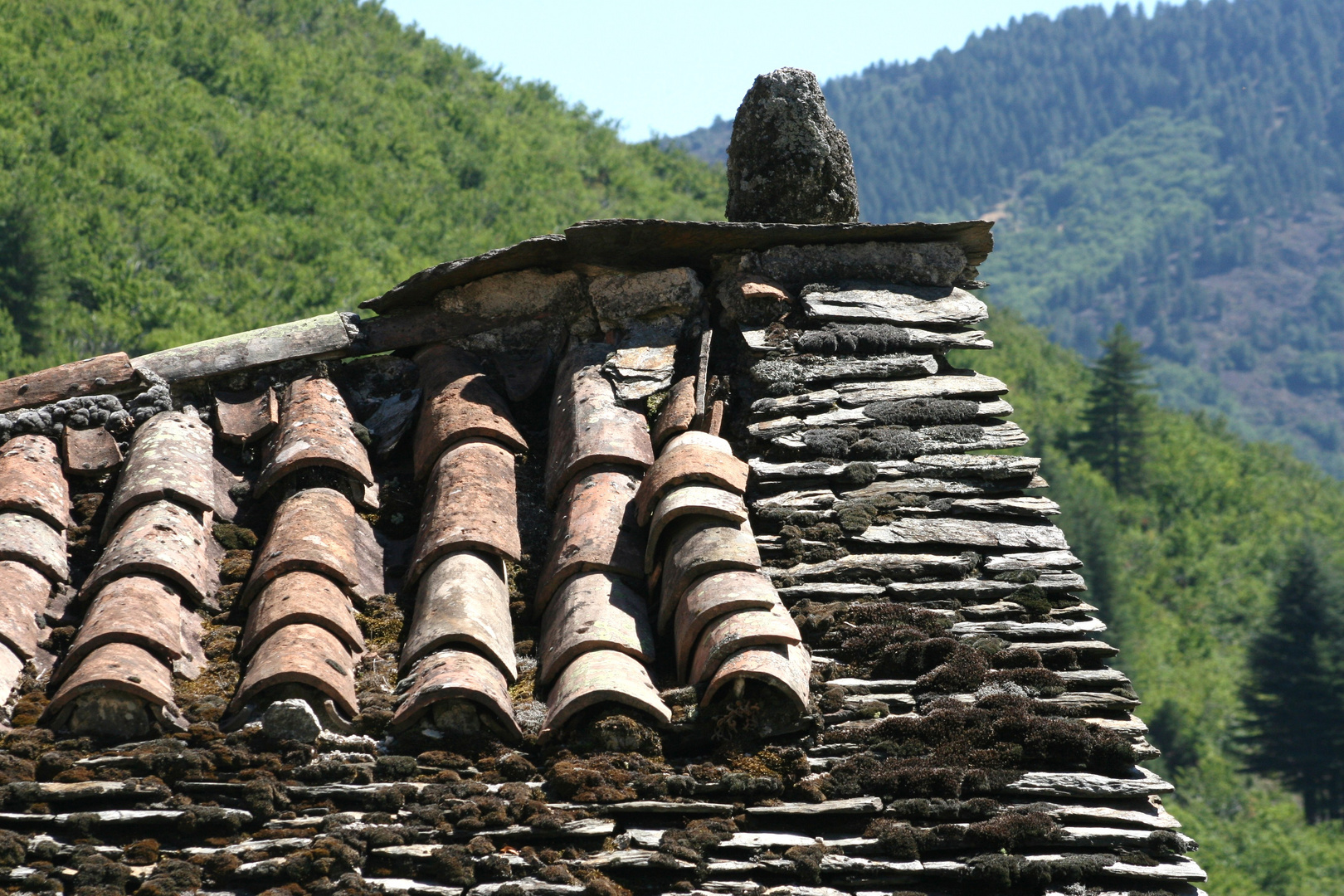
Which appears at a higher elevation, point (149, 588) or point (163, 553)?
point (163, 553)

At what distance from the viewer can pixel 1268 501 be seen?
59.8m

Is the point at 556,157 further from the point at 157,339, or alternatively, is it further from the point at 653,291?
the point at 653,291

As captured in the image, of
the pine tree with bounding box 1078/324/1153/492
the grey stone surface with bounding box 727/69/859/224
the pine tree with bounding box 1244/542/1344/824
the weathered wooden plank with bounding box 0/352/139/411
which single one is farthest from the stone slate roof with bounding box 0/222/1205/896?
the pine tree with bounding box 1078/324/1153/492

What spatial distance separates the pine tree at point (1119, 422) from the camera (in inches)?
2415

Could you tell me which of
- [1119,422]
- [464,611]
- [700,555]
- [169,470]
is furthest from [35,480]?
[1119,422]

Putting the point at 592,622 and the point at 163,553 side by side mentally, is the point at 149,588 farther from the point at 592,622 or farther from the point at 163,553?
the point at 592,622

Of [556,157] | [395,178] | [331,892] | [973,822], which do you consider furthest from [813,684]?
[556,157]

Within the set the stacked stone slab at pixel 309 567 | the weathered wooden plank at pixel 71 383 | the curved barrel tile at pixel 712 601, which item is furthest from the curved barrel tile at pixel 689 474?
the weathered wooden plank at pixel 71 383

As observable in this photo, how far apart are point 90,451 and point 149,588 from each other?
4.20 feet

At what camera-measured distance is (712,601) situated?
3.87m

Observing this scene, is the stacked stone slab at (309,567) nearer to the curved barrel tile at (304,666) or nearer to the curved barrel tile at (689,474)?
the curved barrel tile at (304,666)

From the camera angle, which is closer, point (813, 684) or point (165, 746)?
point (165, 746)

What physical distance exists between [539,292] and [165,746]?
9.65ft

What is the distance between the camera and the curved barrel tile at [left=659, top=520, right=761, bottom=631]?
4.05 m
